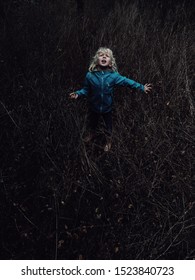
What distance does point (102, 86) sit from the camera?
2861 millimetres

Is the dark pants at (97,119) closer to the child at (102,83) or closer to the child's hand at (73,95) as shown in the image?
the child at (102,83)

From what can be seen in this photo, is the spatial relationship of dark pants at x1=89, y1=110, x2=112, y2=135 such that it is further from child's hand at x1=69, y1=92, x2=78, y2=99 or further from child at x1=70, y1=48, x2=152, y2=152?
child's hand at x1=69, y1=92, x2=78, y2=99

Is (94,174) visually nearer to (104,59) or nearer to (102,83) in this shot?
(102,83)

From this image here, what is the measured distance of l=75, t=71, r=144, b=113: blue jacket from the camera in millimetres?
2854

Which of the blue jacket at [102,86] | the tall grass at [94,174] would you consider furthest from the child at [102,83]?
the tall grass at [94,174]

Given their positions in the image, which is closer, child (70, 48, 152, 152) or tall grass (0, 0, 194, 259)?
tall grass (0, 0, 194, 259)

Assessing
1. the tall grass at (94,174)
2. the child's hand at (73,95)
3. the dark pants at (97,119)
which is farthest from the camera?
the dark pants at (97,119)

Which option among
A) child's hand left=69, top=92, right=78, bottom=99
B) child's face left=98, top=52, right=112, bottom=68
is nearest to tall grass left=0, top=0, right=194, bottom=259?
child's hand left=69, top=92, right=78, bottom=99

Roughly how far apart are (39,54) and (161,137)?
6.82ft

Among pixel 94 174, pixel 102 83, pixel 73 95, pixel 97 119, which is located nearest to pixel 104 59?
pixel 102 83

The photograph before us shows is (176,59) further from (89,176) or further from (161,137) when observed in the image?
(89,176)

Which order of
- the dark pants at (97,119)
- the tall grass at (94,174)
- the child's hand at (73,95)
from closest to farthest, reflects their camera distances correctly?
the tall grass at (94,174) → the child's hand at (73,95) → the dark pants at (97,119)

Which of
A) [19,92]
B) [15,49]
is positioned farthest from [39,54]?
[19,92]

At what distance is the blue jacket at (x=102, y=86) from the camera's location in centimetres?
285
